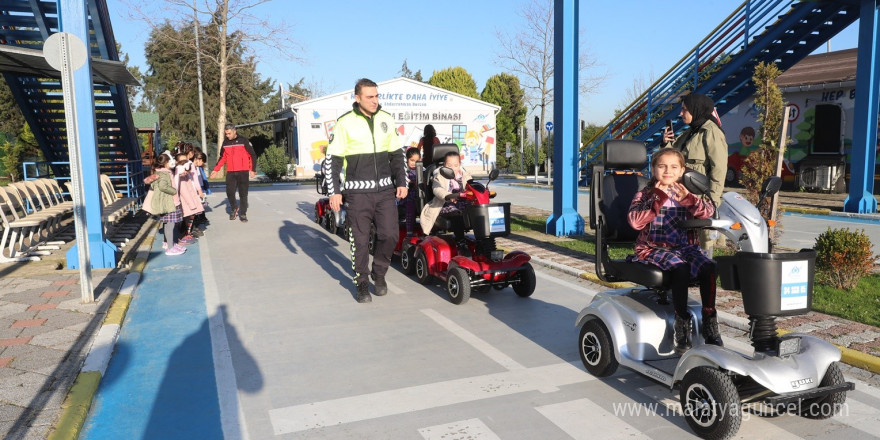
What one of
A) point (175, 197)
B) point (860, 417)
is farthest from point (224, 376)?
point (175, 197)

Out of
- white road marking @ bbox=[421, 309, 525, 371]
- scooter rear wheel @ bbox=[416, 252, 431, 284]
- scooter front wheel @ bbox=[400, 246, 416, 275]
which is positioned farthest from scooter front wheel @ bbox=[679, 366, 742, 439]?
scooter front wheel @ bbox=[400, 246, 416, 275]

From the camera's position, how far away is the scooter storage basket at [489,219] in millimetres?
6500

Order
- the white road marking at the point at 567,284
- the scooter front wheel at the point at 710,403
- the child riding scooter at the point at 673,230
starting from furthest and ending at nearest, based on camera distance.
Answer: the white road marking at the point at 567,284 < the child riding scooter at the point at 673,230 < the scooter front wheel at the point at 710,403

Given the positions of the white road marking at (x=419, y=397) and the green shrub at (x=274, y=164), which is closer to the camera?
the white road marking at (x=419, y=397)

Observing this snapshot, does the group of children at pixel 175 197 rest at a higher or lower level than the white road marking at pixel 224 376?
higher

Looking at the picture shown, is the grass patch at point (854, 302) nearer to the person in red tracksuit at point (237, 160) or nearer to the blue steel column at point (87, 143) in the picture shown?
the blue steel column at point (87, 143)

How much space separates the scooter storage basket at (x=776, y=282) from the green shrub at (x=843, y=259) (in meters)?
3.68

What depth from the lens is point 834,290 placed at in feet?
21.9

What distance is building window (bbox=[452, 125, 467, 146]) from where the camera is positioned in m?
42.2

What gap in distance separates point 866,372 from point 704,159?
239 cm

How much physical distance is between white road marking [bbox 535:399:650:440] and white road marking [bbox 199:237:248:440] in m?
1.84

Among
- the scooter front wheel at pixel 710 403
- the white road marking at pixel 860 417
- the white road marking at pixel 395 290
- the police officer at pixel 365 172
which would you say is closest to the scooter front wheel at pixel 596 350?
the scooter front wheel at pixel 710 403

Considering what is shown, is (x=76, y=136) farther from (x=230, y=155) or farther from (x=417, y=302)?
(x=230, y=155)

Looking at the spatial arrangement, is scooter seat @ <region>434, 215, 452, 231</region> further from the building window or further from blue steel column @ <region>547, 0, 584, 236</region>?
the building window
